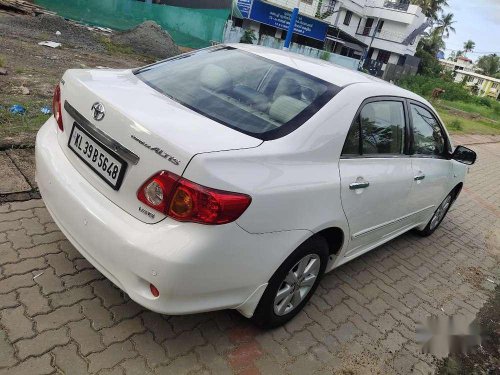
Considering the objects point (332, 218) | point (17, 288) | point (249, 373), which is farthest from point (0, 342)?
point (332, 218)

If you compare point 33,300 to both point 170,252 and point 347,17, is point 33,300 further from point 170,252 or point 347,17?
point 347,17

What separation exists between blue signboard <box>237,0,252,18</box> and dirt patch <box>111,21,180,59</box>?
20.6 metres

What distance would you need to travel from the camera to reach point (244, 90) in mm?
2736

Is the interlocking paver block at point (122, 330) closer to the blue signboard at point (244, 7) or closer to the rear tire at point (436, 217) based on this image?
the rear tire at point (436, 217)

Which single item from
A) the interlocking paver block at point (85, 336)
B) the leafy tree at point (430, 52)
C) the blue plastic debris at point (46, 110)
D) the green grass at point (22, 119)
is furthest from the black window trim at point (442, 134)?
the leafy tree at point (430, 52)

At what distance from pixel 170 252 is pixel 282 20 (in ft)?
119

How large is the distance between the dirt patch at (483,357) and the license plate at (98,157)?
99.0 inches

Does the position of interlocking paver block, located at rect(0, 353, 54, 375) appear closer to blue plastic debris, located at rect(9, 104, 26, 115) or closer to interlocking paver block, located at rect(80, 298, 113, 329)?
interlocking paver block, located at rect(80, 298, 113, 329)

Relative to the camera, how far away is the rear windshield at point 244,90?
243 centimetres

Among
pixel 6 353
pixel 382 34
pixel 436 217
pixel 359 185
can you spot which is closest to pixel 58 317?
pixel 6 353

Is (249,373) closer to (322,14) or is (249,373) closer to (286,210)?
(286,210)

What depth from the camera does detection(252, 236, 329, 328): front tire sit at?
244 centimetres

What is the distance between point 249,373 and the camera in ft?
7.85

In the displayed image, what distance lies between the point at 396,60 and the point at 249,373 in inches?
1972
